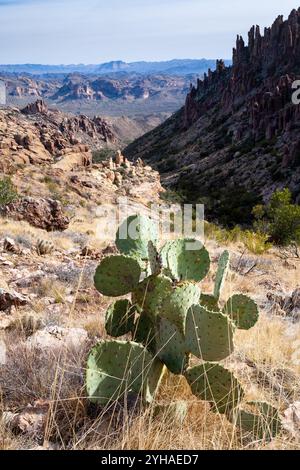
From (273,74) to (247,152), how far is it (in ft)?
75.8

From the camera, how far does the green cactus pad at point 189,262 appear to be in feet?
10.6

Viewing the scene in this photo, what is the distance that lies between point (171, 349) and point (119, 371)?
13.1 inches

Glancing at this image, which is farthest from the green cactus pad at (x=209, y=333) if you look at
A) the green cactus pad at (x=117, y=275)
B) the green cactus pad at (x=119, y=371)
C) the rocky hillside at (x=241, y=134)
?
the rocky hillside at (x=241, y=134)

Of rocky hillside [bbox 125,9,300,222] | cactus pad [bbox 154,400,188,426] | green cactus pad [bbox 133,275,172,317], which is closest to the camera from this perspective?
cactus pad [bbox 154,400,188,426]

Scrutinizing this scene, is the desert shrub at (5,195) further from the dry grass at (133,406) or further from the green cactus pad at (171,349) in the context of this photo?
the green cactus pad at (171,349)

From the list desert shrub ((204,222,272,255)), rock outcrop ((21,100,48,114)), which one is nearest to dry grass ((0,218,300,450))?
desert shrub ((204,222,272,255))

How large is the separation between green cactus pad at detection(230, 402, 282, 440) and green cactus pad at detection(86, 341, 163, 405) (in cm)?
48

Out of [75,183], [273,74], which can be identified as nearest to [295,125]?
[273,74]

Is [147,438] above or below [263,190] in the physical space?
above

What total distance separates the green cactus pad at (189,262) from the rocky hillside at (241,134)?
2904cm

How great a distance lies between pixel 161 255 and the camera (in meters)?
3.06

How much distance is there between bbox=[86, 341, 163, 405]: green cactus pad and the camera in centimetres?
241

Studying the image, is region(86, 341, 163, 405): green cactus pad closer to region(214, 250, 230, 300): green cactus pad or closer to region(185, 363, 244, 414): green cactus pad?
region(185, 363, 244, 414): green cactus pad
